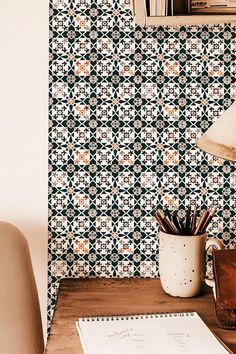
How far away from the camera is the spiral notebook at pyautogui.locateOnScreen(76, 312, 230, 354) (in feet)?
3.45

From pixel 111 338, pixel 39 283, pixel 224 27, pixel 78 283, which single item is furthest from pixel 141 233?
pixel 224 27

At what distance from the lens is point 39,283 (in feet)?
5.33

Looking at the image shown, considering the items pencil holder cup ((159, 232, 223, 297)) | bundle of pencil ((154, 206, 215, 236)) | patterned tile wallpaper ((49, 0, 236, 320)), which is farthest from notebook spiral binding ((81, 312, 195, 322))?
patterned tile wallpaper ((49, 0, 236, 320))

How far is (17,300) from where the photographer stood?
1.33m

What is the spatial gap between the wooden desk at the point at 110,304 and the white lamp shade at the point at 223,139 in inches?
15.9

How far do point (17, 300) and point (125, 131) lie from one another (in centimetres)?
57

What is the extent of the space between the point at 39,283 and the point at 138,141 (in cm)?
52

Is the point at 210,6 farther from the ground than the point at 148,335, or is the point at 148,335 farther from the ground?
the point at 210,6

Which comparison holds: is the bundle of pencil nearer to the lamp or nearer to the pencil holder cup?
the pencil holder cup

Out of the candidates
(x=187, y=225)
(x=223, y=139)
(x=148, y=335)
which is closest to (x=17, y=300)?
(x=148, y=335)

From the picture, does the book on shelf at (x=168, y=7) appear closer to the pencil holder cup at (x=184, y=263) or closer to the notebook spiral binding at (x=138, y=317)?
the pencil holder cup at (x=184, y=263)

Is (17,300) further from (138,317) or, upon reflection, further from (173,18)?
(173,18)

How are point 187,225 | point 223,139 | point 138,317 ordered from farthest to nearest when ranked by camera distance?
point 187,225 → point 138,317 → point 223,139

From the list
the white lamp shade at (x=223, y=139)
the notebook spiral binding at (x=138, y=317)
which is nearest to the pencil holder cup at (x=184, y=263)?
the notebook spiral binding at (x=138, y=317)
